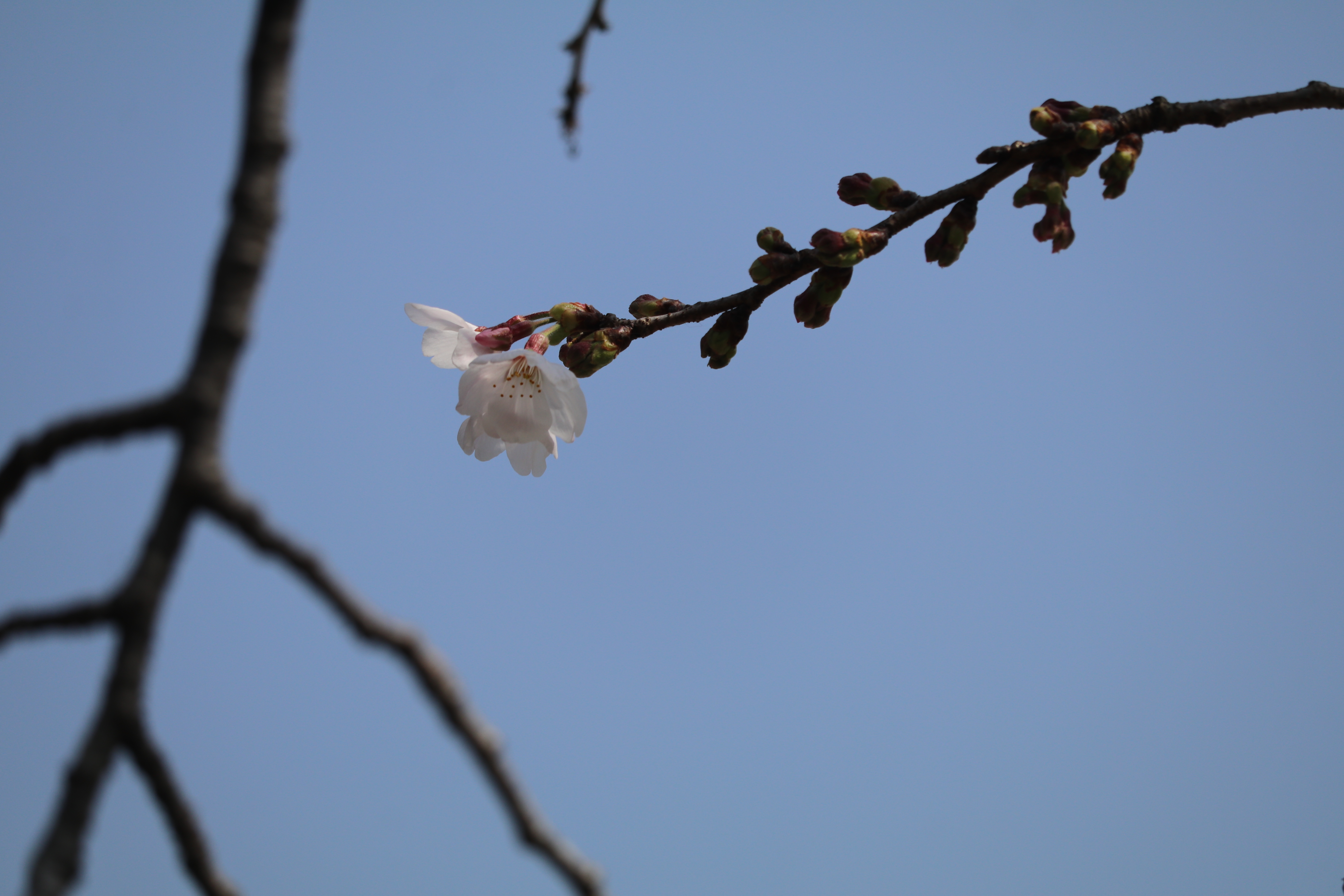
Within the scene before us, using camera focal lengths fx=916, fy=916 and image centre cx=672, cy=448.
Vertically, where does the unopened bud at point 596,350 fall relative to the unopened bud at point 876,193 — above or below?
below

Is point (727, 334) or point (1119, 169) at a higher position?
point (1119, 169)

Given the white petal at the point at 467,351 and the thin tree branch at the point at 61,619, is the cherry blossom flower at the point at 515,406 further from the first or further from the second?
the thin tree branch at the point at 61,619

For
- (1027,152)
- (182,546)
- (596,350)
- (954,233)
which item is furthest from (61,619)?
(1027,152)

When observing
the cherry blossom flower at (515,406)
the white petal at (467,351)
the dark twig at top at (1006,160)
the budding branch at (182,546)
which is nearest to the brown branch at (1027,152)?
the dark twig at top at (1006,160)

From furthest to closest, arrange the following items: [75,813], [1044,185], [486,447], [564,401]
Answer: [486,447] → [564,401] → [1044,185] → [75,813]

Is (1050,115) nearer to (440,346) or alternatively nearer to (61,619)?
(440,346)

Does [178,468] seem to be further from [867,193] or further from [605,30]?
[605,30]

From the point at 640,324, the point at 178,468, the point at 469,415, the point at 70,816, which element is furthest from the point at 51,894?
the point at 469,415
